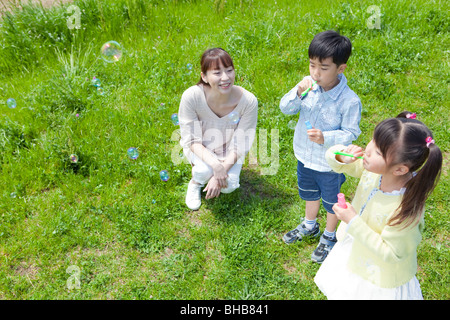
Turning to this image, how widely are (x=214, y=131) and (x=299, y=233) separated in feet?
3.75

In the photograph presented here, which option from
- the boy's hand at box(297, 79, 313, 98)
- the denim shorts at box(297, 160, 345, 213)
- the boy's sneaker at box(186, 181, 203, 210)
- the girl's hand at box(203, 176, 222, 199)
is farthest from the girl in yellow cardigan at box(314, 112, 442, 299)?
the boy's sneaker at box(186, 181, 203, 210)

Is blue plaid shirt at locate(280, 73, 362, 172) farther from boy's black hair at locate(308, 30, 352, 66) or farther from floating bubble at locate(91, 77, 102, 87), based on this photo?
floating bubble at locate(91, 77, 102, 87)

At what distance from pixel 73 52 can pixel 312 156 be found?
3816mm

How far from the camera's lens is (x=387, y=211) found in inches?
91.8

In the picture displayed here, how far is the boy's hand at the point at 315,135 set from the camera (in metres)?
2.76

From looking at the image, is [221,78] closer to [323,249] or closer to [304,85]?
[304,85]

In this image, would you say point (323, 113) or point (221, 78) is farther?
point (221, 78)

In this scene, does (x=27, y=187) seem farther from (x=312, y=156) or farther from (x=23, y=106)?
(x=312, y=156)

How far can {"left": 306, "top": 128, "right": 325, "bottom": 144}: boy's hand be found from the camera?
9.05 ft

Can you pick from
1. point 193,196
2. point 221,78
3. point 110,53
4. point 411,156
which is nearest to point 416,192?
point 411,156

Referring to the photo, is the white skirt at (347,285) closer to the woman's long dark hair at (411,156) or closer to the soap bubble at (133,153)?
the woman's long dark hair at (411,156)

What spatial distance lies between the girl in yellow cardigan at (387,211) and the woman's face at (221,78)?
1.05m

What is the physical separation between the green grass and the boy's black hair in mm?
1566
